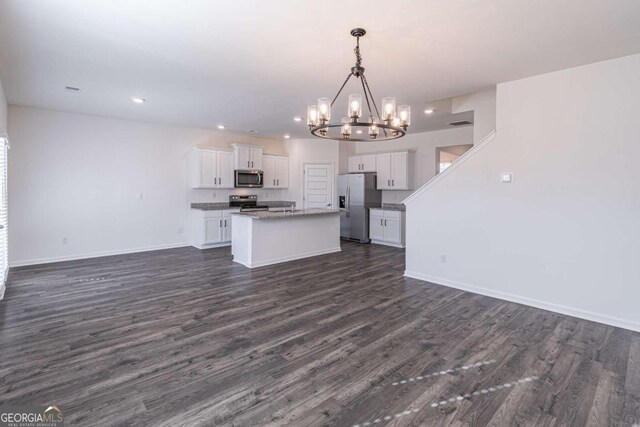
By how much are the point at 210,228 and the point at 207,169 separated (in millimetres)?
1335

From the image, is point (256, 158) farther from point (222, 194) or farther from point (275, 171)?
point (222, 194)

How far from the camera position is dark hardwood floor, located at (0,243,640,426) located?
201 cm

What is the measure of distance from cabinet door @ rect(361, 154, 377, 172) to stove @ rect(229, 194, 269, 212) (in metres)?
2.75

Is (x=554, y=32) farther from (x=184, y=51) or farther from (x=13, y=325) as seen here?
(x=13, y=325)

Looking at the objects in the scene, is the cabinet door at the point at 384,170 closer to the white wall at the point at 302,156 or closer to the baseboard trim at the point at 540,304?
the white wall at the point at 302,156

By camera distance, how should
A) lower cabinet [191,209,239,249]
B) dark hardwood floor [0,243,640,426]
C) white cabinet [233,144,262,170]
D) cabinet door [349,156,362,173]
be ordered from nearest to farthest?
dark hardwood floor [0,243,640,426], lower cabinet [191,209,239,249], white cabinet [233,144,262,170], cabinet door [349,156,362,173]

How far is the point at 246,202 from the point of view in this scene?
321 inches

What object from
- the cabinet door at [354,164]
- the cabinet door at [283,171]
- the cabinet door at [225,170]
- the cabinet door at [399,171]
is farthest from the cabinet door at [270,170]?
the cabinet door at [399,171]

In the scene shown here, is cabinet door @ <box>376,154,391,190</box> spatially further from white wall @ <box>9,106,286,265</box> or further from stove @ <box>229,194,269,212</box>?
white wall @ <box>9,106,286,265</box>


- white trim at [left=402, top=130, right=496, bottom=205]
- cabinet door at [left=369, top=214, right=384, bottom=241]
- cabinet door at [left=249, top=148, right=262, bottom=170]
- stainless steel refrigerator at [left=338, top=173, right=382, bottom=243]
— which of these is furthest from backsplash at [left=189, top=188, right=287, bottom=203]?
white trim at [left=402, top=130, right=496, bottom=205]

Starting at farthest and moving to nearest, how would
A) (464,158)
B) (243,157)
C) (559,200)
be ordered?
(243,157), (464,158), (559,200)

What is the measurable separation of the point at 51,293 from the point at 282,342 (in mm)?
3336

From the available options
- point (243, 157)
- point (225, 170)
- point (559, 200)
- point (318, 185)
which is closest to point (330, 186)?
point (318, 185)

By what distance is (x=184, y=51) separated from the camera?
3.19 meters
